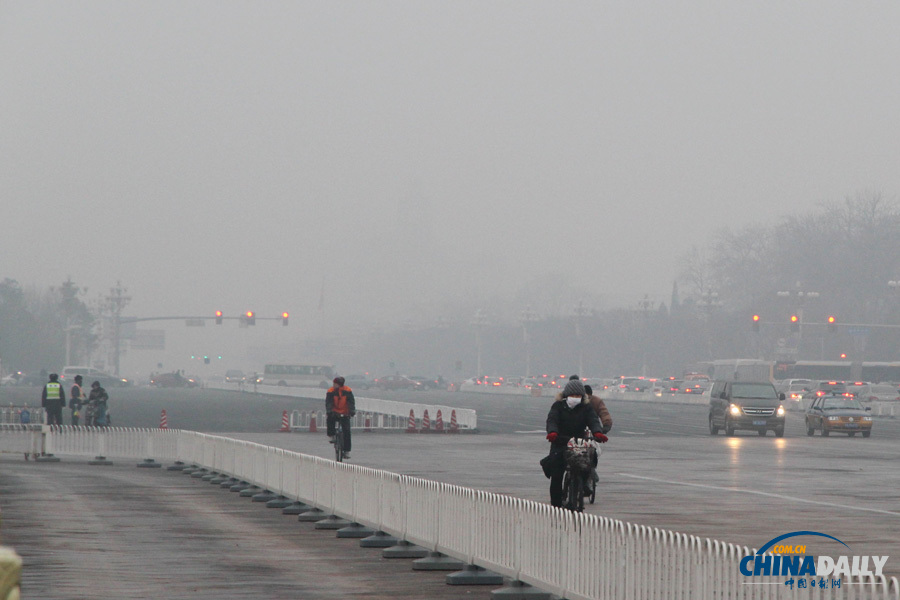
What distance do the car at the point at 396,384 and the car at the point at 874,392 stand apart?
187ft

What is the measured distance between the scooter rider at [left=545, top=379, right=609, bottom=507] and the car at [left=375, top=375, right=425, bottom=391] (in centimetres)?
12178

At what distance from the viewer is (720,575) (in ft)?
28.2

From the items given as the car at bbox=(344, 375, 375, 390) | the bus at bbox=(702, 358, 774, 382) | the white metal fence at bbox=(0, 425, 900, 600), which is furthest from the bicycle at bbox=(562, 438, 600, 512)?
the car at bbox=(344, 375, 375, 390)

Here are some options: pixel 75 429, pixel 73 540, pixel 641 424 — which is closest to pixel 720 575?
pixel 73 540

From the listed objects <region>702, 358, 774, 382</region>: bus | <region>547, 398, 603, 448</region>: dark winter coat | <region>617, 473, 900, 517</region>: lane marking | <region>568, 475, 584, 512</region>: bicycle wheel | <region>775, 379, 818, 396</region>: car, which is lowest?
<region>617, 473, 900, 517</region>: lane marking

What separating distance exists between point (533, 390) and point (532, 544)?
323 ft

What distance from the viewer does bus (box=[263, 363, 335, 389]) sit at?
477 feet

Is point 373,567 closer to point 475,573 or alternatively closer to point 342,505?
point 475,573

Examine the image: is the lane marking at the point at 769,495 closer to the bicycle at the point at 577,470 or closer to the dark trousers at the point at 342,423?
the bicycle at the point at 577,470

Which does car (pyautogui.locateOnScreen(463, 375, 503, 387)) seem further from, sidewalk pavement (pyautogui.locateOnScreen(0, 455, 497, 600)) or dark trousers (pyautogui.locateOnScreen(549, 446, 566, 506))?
dark trousers (pyautogui.locateOnScreen(549, 446, 566, 506))

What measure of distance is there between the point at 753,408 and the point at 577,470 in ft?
107

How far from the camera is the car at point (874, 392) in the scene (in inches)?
3403

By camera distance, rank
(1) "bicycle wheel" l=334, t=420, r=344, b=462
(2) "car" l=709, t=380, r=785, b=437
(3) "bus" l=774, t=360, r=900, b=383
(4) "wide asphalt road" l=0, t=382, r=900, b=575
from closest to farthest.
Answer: (4) "wide asphalt road" l=0, t=382, r=900, b=575 < (1) "bicycle wheel" l=334, t=420, r=344, b=462 < (2) "car" l=709, t=380, r=785, b=437 < (3) "bus" l=774, t=360, r=900, b=383

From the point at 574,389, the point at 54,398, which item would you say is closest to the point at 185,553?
the point at 574,389
